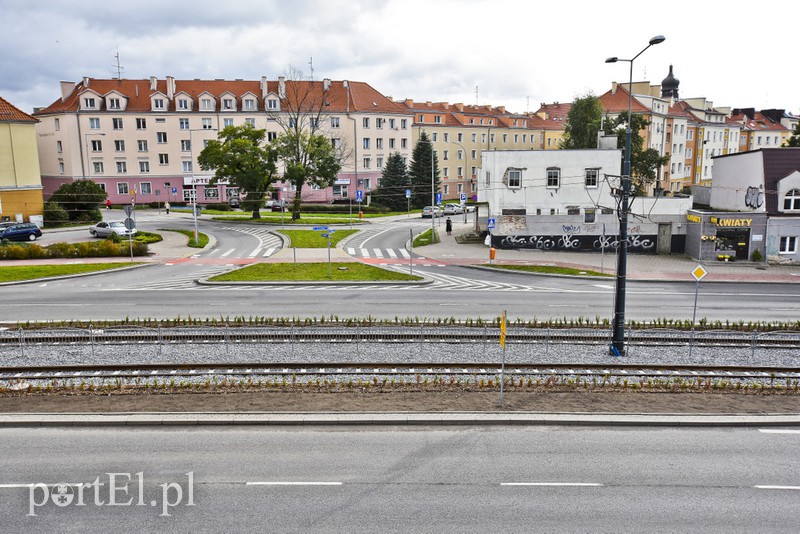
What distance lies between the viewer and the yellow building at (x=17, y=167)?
5166cm

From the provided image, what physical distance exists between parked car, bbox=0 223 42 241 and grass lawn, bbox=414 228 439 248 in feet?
94.3

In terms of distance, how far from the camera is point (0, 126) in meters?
51.6

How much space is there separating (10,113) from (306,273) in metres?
38.2

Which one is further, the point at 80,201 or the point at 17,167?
the point at 80,201

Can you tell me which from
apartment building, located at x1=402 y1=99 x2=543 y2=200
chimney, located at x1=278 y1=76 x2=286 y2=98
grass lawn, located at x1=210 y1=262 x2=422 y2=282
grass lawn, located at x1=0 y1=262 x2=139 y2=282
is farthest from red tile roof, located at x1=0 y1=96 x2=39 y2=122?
apartment building, located at x1=402 y1=99 x2=543 y2=200

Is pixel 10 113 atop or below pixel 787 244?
atop

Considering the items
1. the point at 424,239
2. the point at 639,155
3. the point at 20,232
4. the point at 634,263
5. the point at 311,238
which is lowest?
the point at 634,263

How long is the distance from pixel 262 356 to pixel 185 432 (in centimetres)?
549

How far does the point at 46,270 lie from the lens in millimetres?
32750

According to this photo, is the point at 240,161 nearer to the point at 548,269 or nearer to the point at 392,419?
the point at 548,269

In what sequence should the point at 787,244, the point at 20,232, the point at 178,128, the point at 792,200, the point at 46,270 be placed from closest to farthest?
the point at 46,270 < the point at 787,244 < the point at 792,200 < the point at 20,232 < the point at 178,128

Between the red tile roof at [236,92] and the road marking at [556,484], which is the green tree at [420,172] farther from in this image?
the road marking at [556,484]

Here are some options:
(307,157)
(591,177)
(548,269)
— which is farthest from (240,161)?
(548,269)

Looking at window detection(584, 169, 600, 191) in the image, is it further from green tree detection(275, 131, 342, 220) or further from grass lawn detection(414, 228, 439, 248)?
green tree detection(275, 131, 342, 220)
